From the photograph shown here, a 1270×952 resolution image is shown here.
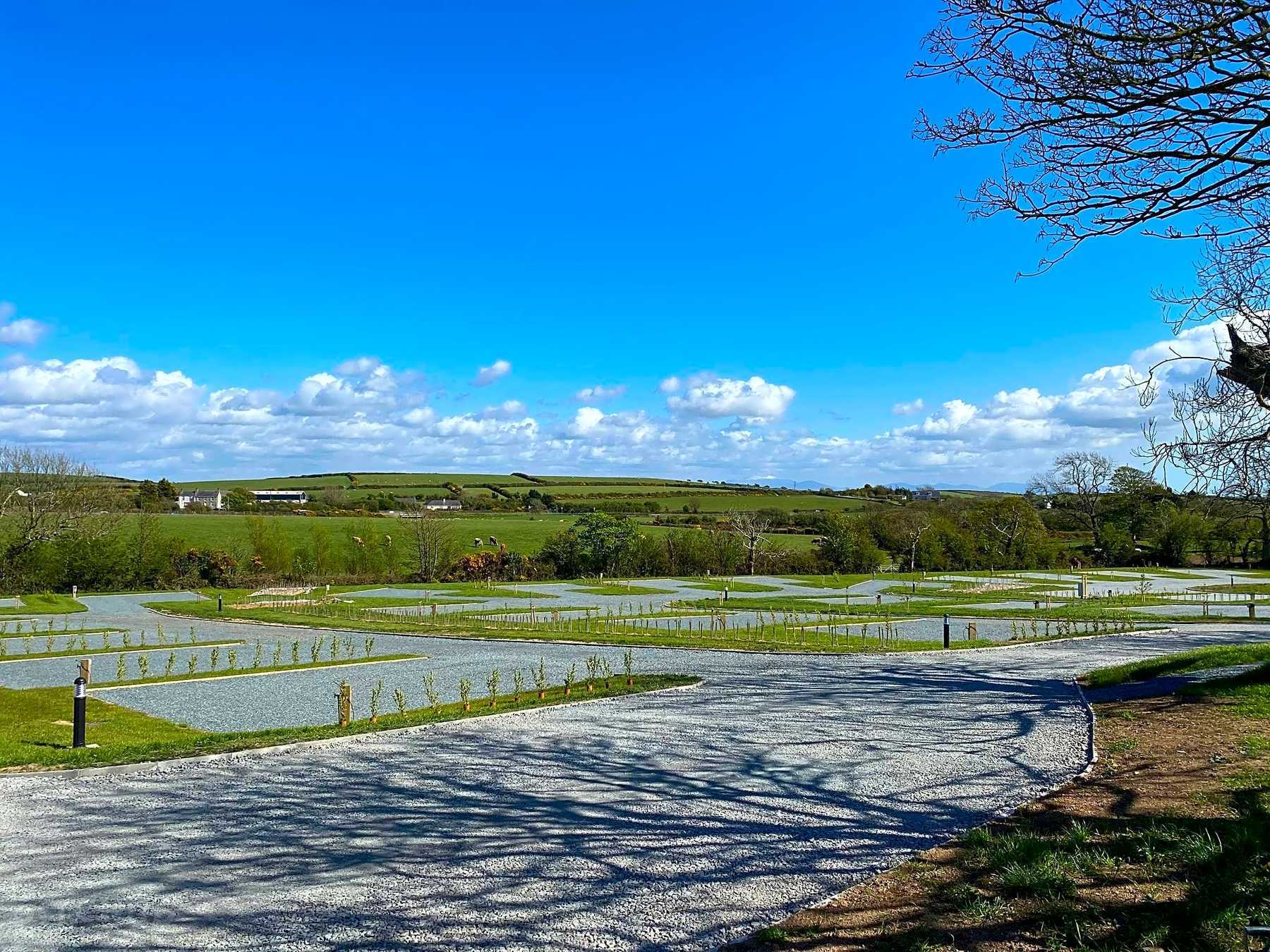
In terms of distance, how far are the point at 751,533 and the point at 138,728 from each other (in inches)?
1520

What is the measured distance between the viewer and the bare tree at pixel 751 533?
47.2 metres

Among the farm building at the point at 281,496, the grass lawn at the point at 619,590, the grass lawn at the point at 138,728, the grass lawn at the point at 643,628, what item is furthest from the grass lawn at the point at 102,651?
the farm building at the point at 281,496

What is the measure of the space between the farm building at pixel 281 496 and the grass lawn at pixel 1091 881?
6817cm

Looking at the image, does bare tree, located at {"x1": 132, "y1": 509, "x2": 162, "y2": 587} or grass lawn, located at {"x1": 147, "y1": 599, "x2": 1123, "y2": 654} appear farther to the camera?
bare tree, located at {"x1": 132, "y1": 509, "x2": 162, "y2": 587}

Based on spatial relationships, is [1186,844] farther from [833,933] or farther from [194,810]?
[194,810]

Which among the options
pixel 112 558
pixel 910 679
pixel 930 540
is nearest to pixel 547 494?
pixel 930 540

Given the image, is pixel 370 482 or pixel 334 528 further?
pixel 370 482

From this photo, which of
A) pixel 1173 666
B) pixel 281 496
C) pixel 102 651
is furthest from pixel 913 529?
pixel 281 496

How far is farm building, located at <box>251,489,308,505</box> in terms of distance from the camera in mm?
71125

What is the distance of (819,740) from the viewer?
28.3ft

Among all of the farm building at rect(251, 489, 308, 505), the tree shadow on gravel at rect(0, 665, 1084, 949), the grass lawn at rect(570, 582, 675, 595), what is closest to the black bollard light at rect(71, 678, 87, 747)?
the tree shadow on gravel at rect(0, 665, 1084, 949)

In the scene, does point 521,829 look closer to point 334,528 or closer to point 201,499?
point 334,528

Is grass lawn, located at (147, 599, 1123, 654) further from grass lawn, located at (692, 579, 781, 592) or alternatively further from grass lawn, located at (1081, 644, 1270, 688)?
grass lawn, located at (692, 579, 781, 592)

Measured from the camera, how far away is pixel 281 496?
76.6 m
